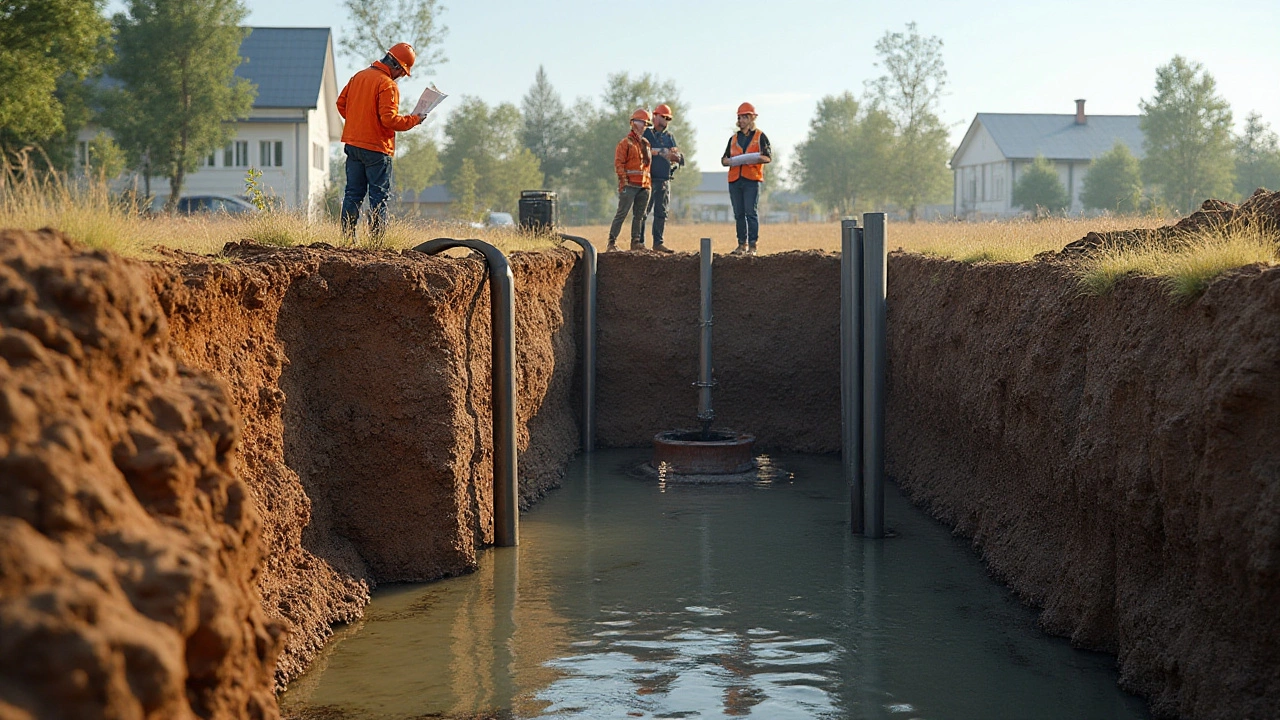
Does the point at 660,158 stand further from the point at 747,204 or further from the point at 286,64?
the point at 286,64

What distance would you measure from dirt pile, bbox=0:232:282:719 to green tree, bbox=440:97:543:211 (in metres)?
60.0

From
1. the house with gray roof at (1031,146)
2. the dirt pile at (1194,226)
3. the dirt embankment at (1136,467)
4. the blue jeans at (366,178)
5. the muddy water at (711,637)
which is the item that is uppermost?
the house with gray roof at (1031,146)

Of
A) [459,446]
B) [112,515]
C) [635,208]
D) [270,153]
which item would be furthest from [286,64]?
[112,515]

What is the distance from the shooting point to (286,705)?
5.98 metres

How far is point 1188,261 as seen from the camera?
6184 mm

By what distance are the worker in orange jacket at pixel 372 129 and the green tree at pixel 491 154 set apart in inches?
2085

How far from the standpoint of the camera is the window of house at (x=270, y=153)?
155 feet

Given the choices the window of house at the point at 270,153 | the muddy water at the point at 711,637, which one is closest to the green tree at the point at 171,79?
the window of house at the point at 270,153

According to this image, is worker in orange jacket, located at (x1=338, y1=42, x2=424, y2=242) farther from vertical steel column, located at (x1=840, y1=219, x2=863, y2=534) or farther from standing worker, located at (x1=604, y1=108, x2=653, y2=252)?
standing worker, located at (x1=604, y1=108, x2=653, y2=252)

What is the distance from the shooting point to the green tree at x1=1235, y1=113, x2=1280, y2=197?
6350 centimetres

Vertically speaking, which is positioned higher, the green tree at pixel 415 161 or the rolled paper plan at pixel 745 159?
the green tree at pixel 415 161

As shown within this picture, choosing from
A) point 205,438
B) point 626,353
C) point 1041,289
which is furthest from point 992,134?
point 205,438

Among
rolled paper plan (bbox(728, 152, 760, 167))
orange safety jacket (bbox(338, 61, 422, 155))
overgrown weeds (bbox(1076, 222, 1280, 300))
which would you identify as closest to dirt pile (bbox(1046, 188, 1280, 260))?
overgrown weeds (bbox(1076, 222, 1280, 300))

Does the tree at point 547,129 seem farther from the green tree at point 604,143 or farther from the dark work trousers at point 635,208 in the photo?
the dark work trousers at point 635,208
